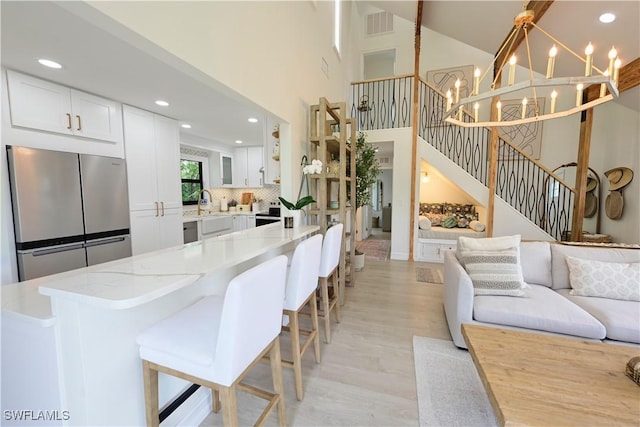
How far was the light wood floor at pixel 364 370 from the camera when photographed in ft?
5.24

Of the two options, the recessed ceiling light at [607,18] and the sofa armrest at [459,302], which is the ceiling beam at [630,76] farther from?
the sofa armrest at [459,302]

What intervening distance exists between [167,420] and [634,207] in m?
6.61

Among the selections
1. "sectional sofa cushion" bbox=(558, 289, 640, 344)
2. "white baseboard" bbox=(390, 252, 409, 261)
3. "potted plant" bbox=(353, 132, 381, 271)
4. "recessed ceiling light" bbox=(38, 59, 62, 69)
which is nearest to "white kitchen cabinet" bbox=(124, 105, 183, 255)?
"recessed ceiling light" bbox=(38, 59, 62, 69)

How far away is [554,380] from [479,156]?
17.2ft

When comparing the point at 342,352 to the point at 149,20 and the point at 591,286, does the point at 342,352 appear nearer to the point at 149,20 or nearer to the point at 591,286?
the point at 591,286

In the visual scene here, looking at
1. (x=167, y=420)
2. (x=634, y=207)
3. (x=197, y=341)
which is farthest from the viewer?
(x=634, y=207)

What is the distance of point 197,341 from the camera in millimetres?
1103

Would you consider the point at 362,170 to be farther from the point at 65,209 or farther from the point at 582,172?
the point at 65,209

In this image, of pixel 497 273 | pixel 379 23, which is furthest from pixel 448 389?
pixel 379 23

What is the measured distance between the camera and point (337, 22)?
4.50 m

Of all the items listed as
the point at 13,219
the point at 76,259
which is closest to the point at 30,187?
the point at 13,219

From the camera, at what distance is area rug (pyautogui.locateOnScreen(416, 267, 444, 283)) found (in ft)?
13.0

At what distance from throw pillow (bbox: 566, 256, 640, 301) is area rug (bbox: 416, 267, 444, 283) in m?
1.71

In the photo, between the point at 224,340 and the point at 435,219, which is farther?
the point at 435,219
